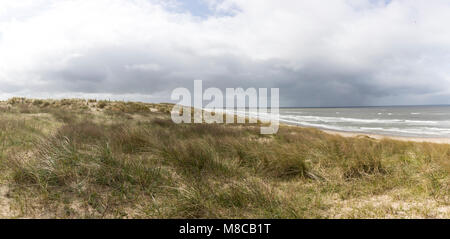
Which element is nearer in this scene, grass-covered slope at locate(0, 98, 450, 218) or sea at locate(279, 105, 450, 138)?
grass-covered slope at locate(0, 98, 450, 218)

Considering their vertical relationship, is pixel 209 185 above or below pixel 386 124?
above

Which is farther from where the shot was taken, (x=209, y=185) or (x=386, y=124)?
(x=386, y=124)

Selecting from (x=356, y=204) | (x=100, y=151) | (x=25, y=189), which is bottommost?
(x=356, y=204)

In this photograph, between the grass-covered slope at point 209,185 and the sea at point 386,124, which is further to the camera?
the sea at point 386,124

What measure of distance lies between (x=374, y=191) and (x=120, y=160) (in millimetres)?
5121

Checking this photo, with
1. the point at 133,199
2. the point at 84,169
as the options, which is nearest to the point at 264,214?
the point at 133,199

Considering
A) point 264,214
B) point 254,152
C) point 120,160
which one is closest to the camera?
point 264,214

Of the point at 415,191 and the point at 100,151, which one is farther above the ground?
the point at 100,151

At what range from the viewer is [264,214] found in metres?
3.25

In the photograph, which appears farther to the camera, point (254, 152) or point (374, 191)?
point (254, 152)
